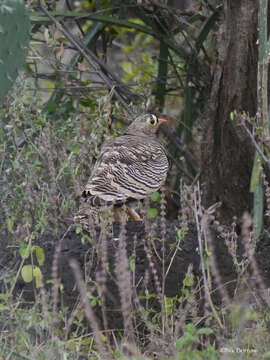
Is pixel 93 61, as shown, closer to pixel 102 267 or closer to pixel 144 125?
pixel 144 125

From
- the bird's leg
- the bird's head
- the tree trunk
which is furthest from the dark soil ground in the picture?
the bird's head

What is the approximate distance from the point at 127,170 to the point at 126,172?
0.03 m

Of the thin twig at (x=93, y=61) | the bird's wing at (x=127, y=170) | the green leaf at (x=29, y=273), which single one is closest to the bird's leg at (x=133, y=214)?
the bird's wing at (x=127, y=170)

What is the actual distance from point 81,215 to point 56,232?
461 mm

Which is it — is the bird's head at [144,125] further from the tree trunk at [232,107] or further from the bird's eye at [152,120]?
the tree trunk at [232,107]

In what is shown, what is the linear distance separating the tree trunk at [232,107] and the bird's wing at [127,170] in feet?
1.76

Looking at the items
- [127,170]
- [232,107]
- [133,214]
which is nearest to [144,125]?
[232,107]

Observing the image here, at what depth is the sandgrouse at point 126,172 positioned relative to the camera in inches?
221

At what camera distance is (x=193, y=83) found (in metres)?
7.95

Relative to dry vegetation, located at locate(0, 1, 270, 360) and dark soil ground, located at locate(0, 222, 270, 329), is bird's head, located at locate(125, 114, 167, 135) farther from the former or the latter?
dark soil ground, located at locate(0, 222, 270, 329)

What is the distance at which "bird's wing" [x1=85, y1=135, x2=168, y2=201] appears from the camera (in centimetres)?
564

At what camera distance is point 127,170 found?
5.84 metres

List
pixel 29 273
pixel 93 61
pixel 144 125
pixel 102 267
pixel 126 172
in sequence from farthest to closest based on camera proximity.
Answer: pixel 93 61
pixel 144 125
pixel 126 172
pixel 29 273
pixel 102 267

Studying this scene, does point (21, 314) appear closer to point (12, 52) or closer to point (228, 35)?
point (12, 52)
